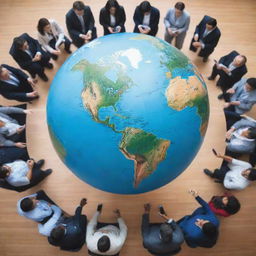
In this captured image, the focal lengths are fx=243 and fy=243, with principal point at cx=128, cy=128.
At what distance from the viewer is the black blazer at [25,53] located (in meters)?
4.33

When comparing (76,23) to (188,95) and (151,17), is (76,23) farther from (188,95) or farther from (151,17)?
(188,95)

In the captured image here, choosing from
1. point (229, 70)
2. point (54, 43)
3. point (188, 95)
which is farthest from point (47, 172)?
point (229, 70)

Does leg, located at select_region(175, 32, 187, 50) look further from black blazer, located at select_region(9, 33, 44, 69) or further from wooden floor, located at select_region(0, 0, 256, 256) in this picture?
black blazer, located at select_region(9, 33, 44, 69)

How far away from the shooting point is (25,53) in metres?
4.36

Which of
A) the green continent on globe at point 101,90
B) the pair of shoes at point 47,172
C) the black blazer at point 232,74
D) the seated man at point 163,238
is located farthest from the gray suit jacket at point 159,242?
the black blazer at point 232,74

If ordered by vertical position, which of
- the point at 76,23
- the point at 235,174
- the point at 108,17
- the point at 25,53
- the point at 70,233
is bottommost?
the point at 70,233

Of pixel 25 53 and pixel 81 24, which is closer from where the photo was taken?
pixel 25 53

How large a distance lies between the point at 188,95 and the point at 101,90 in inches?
34.9

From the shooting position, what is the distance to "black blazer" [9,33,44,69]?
4.33m

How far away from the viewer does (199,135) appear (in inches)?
106

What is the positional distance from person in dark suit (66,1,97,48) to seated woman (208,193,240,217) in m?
3.73

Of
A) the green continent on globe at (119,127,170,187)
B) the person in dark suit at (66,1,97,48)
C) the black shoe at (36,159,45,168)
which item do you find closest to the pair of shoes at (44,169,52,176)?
the black shoe at (36,159,45,168)

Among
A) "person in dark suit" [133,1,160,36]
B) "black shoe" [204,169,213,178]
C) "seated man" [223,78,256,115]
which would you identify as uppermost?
"person in dark suit" [133,1,160,36]

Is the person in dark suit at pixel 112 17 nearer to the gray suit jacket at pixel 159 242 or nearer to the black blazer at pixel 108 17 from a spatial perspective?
the black blazer at pixel 108 17
